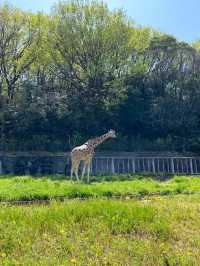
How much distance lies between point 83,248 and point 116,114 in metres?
25.9

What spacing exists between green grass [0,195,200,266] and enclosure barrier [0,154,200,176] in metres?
16.8

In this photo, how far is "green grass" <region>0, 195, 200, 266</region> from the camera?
21.9 feet

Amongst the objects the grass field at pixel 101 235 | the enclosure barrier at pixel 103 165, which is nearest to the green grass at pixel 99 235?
the grass field at pixel 101 235

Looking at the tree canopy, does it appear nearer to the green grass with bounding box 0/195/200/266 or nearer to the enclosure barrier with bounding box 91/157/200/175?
the enclosure barrier with bounding box 91/157/200/175

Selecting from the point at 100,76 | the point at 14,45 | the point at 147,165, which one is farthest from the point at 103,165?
the point at 14,45

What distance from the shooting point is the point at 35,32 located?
34.2m

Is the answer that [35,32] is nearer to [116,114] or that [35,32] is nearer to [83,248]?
[116,114]

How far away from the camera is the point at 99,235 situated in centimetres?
768

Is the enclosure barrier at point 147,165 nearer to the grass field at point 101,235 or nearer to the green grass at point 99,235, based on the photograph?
the grass field at point 101,235

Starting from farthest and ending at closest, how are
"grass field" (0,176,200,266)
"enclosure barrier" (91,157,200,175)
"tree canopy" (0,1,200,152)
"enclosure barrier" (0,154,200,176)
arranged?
"tree canopy" (0,1,200,152) < "enclosure barrier" (91,157,200,175) < "enclosure barrier" (0,154,200,176) < "grass field" (0,176,200,266)

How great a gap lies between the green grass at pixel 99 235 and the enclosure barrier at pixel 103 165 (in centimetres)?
1684

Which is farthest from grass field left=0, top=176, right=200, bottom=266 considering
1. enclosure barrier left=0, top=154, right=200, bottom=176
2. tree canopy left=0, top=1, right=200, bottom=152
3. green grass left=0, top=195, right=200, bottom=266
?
tree canopy left=0, top=1, right=200, bottom=152

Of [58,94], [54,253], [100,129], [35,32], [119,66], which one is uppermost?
[35,32]

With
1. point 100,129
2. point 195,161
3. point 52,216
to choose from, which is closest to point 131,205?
point 52,216
